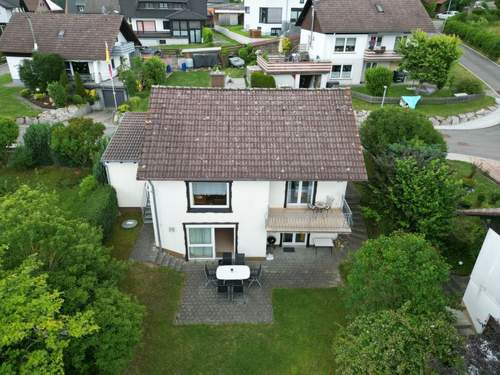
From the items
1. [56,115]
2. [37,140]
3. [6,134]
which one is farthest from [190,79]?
[6,134]

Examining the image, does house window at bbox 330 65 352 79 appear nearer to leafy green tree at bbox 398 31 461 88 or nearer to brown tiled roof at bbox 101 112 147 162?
leafy green tree at bbox 398 31 461 88

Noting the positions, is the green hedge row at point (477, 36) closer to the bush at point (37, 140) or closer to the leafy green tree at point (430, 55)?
the leafy green tree at point (430, 55)

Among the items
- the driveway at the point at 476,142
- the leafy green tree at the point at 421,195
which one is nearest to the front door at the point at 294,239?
the leafy green tree at the point at 421,195

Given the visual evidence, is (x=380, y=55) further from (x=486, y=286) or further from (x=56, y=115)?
(x=56, y=115)

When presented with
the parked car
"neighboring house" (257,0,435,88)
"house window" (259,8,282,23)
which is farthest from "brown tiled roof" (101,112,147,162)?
the parked car

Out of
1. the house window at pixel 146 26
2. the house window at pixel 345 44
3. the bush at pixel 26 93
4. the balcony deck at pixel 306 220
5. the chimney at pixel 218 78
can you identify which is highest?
the chimney at pixel 218 78

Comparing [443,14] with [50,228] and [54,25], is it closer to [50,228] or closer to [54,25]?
[54,25]
